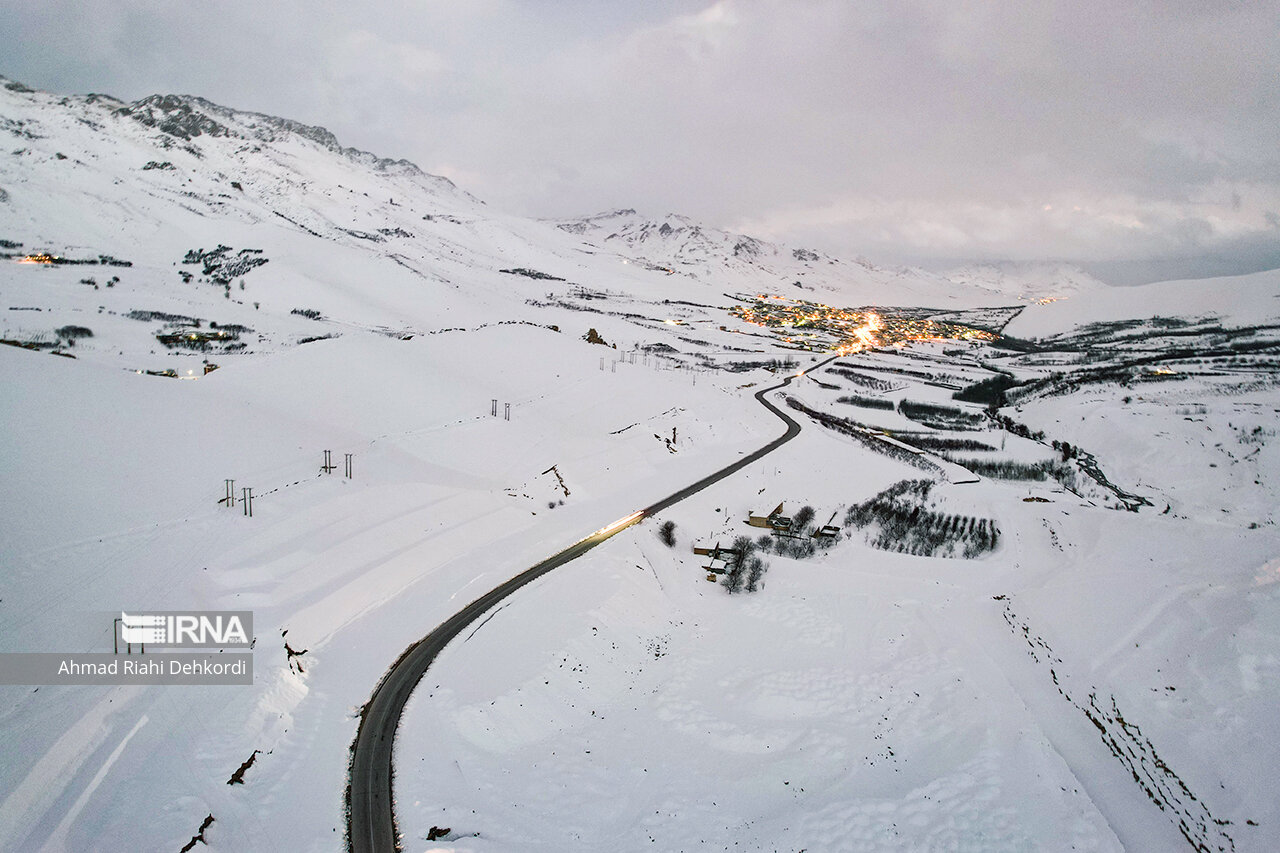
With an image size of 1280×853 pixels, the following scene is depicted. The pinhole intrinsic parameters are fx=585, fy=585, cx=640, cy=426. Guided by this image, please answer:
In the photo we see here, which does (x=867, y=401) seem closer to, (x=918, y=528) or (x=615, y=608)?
(x=918, y=528)

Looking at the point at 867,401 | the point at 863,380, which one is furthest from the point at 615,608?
the point at 863,380

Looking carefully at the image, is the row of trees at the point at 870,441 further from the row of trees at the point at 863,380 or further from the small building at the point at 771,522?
the row of trees at the point at 863,380

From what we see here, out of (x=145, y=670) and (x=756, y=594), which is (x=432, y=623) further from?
(x=756, y=594)

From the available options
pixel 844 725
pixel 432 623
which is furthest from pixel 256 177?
pixel 844 725

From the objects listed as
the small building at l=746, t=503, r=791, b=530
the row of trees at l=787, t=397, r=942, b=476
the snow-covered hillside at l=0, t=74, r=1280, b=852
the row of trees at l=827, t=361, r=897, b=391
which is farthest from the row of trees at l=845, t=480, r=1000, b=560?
the row of trees at l=827, t=361, r=897, b=391

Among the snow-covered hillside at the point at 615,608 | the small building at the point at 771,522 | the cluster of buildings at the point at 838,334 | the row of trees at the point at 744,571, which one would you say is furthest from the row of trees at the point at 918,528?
the cluster of buildings at the point at 838,334
